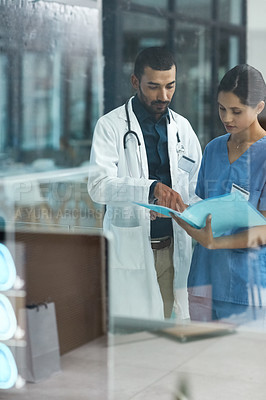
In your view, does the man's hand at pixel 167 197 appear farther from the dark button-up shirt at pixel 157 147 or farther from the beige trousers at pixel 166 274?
the beige trousers at pixel 166 274

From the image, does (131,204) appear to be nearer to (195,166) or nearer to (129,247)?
(129,247)

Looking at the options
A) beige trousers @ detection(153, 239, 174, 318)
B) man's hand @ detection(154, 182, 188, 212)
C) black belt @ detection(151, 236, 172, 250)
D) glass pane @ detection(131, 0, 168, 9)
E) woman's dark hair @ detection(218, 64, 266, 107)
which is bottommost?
beige trousers @ detection(153, 239, 174, 318)

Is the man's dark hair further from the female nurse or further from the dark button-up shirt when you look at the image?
the female nurse

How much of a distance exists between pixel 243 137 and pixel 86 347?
127cm

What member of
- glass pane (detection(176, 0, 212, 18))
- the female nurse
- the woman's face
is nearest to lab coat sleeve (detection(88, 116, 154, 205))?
the female nurse

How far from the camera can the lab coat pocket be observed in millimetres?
2932

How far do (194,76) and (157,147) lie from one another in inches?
13.3

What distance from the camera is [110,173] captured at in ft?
9.64

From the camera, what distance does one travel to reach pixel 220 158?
2.75 m

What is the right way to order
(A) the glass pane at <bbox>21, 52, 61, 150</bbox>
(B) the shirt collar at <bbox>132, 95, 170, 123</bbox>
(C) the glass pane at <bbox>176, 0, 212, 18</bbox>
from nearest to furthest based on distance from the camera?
(C) the glass pane at <bbox>176, 0, 212, 18</bbox>
(B) the shirt collar at <bbox>132, 95, 170, 123</bbox>
(A) the glass pane at <bbox>21, 52, 61, 150</bbox>

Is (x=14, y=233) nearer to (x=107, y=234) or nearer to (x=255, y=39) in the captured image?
(x=107, y=234)

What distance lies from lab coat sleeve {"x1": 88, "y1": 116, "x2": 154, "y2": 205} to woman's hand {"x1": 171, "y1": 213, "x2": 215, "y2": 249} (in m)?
0.19

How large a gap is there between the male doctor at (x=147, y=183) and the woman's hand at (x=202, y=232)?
0.03m

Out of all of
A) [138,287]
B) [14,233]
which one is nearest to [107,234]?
[138,287]
